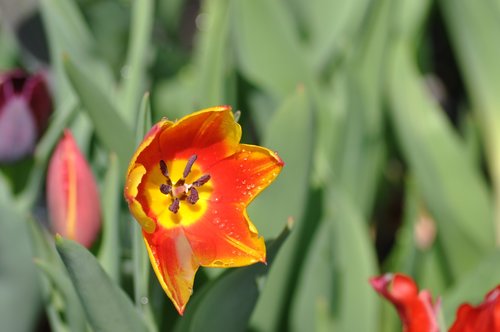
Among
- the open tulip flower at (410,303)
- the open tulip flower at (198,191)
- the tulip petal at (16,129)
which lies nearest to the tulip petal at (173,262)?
the open tulip flower at (198,191)

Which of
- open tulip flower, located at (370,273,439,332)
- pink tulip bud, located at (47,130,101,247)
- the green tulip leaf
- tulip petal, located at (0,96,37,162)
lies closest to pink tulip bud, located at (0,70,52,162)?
tulip petal, located at (0,96,37,162)

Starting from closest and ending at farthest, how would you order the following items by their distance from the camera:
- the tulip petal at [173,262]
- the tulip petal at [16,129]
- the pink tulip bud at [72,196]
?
1. the tulip petal at [173,262]
2. the pink tulip bud at [72,196]
3. the tulip petal at [16,129]

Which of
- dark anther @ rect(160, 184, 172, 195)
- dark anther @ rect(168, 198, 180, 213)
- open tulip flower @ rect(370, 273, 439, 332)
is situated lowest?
open tulip flower @ rect(370, 273, 439, 332)

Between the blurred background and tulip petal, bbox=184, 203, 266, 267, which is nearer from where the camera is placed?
tulip petal, bbox=184, 203, 266, 267

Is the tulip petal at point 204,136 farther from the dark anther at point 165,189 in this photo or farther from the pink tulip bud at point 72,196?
the pink tulip bud at point 72,196

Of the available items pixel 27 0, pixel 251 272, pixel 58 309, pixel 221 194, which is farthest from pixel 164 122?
pixel 27 0

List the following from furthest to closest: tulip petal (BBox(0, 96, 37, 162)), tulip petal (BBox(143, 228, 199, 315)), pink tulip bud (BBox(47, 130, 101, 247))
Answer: tulip petal (BBox(0, 96, 37, 162)) → pink tulip bud (BBox(47, 130, 101, 247)) → tulip petal (BBox(143, 228, 199, 315))

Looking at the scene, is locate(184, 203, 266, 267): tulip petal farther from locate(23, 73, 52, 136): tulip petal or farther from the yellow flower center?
locate(23, 73, 52, 136): tulip petal
